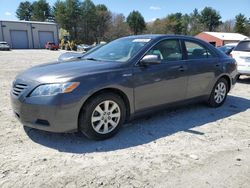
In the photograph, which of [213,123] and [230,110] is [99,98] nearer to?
[213,123]

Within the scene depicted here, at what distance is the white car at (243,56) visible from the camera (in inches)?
357

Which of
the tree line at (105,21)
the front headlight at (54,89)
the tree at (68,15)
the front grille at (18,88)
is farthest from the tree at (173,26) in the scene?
the front headlight at (54,89)

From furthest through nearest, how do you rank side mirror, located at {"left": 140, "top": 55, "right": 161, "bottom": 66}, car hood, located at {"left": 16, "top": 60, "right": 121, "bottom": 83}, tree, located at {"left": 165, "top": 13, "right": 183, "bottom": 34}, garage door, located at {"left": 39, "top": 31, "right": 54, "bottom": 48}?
tree, located at {"left": 165, "top": 13, "right": 183, "bottom": 34} → garage door, located at {"left": 39, "top": 31, "right": 54, "bottom": 48} → side mirror, located at {"left": 140, "top": 55, "right": 161, "bottom": 66} → car hood, located at {"left": 16, "top": 60, "right": 121, "bottom": 83}

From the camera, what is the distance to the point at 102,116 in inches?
158

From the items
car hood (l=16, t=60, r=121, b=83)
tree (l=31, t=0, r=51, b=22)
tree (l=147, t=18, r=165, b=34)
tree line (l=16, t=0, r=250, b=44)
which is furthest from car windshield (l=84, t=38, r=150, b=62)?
tree (l=31, t=0, r=51, b=22)

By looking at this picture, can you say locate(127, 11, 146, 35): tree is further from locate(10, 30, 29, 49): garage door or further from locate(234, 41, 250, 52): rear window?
locate(234, 41, 250, 52): rear window

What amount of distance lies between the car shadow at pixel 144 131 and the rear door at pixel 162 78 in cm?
41

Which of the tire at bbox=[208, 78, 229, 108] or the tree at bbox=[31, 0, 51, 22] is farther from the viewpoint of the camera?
the tree at bbox=[31, 0, 51, 22]

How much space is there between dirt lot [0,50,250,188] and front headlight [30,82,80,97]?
2.60 feet

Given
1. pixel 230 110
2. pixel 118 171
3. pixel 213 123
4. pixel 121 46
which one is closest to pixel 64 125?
pixel 118 171

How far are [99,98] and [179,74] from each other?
1.80m

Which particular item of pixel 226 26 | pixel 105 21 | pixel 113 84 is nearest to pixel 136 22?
pixel 105 21

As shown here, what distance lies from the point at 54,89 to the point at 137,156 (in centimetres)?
143

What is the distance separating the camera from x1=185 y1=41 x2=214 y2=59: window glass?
17.5 ft
